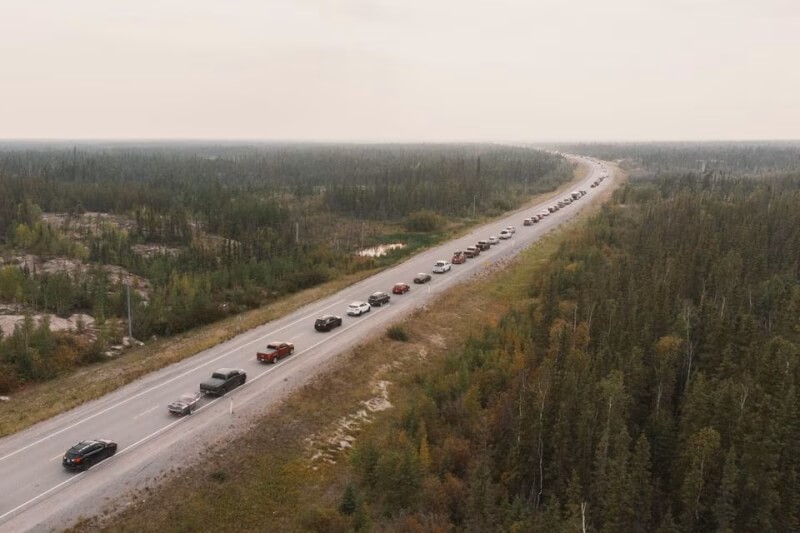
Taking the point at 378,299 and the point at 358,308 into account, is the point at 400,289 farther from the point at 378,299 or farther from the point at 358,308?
the point at 358,308

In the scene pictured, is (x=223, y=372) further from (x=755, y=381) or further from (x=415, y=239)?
(x=415, y=239)

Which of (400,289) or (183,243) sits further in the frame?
(183,243)

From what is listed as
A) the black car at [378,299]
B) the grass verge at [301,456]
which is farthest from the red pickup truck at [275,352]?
the black car at [378,299]

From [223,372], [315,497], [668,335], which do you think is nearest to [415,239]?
[668,335]

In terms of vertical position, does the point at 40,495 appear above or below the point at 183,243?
above

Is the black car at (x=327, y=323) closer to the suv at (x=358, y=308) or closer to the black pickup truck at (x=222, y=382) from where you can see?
the suv at (x=358, y=308)

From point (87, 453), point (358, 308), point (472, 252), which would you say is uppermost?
point (472, 252)

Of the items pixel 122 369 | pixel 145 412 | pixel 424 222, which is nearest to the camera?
pixel 145 412

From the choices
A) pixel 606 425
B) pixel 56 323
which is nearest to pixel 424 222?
pixel 56 323
